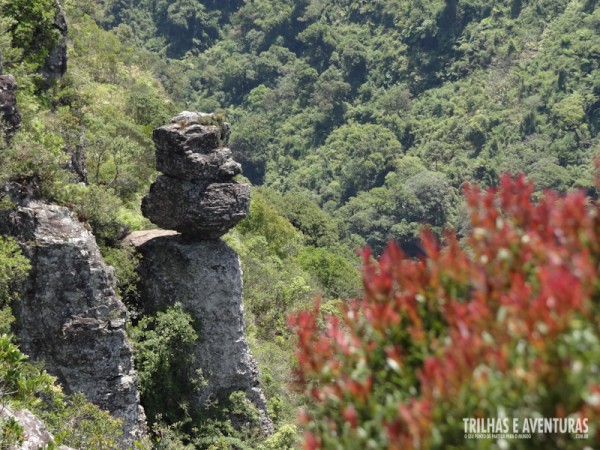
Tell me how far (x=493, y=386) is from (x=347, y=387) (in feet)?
3.86

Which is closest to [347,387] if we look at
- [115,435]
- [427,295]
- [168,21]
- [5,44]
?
[427,295]

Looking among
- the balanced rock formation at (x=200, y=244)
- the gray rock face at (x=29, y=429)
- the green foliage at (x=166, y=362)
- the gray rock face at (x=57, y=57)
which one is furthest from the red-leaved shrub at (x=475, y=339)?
the gray rock face at (x=57, y=57)

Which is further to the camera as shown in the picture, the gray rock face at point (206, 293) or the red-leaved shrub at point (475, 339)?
the gray rock face at point (206, 293)

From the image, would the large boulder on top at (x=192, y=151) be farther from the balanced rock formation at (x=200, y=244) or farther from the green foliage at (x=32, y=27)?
the green foliage at (x=32, y=27)

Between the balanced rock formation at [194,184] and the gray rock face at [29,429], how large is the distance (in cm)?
1008

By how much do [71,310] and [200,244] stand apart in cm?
489

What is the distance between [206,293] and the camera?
22.9 meters

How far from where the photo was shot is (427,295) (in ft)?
17.9

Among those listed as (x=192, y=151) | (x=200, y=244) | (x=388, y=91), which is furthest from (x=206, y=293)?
(x=388, y=91)

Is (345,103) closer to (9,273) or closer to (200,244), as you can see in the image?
(200,244)

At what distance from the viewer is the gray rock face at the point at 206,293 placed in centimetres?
2280

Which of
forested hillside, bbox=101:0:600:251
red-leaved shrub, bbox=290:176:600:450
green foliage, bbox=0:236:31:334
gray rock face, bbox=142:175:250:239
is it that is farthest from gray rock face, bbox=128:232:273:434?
forested hillside, bbox=101:0:600:251

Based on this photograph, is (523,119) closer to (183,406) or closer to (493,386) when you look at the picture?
(183,406)

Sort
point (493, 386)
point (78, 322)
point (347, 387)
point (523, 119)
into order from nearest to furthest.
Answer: point (493, 386) < point (347, 387) < point (78, 322) < point (523, 119)
